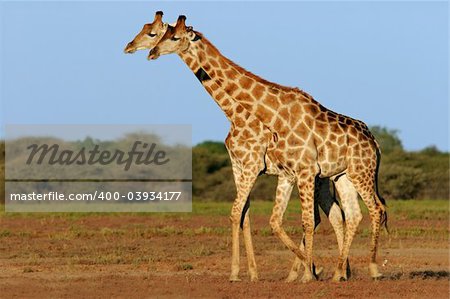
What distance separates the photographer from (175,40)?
12570 millimetres

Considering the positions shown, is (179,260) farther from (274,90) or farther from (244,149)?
(274,90)

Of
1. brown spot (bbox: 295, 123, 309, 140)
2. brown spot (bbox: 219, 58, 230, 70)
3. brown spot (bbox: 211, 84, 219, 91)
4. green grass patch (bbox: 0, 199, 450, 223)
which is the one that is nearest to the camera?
brown spot (bbox: 295, 123, 309, 140)

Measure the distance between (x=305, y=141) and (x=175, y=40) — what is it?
6.40 feet

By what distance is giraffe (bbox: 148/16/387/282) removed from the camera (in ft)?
40.4

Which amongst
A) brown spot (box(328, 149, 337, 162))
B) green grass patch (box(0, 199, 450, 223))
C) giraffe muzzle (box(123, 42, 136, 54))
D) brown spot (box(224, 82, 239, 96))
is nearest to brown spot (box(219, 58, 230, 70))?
brown spot (box(224, 82, 239, 96))

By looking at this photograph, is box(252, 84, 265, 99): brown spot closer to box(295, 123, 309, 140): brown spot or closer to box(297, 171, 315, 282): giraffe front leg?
box(295, 123, 309, 140): brown spot

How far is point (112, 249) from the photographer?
57.6 ft

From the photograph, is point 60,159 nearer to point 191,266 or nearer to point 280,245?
point 280,245

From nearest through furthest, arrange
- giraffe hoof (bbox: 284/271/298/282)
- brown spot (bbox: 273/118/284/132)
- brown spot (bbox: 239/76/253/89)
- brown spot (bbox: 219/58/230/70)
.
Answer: brown spot (bbox: 273/118/284/132) < giraffe hoof (bbox: 284/271/298/282) < brown spot (bbox: 239/76/253/89) < brown spot (bbox: 219/58/230/70)

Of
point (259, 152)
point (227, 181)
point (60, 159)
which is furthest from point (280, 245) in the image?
point (227, 181)

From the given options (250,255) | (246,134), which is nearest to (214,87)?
(246,134)

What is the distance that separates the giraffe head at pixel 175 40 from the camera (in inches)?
488

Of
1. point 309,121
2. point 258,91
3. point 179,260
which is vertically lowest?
point 179,260

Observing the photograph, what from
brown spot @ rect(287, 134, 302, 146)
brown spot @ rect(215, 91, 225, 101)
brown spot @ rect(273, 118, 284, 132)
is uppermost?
brown spot @ rect(215, 91, 225, 101)
